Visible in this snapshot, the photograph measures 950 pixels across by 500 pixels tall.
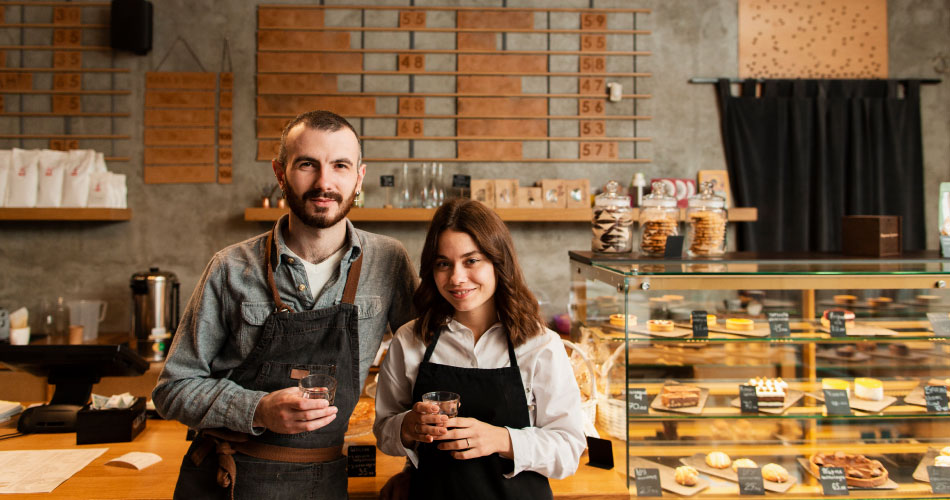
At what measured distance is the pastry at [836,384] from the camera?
237 centimetres

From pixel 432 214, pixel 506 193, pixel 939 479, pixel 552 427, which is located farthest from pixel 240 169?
pixel 939 479

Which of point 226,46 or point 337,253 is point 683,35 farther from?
point 337,253

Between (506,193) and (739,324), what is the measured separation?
1.99m

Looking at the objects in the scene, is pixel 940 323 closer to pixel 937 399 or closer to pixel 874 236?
pixel 937 399

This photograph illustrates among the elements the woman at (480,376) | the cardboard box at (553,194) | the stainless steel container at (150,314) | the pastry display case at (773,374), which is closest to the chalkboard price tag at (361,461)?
the woman at (480,376)

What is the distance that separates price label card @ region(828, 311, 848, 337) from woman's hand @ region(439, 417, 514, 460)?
4.89 ft

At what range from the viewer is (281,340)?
5.31 ft

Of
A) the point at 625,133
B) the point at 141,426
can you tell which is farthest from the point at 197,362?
the point at 625,133

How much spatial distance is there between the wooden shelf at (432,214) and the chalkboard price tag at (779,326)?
5.50 feet

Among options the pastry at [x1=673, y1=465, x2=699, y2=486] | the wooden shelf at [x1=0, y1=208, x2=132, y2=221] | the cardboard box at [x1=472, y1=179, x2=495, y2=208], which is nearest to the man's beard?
the pastry at [x1=673, y1=465, x2=699, y2=486]

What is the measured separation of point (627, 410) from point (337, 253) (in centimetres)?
102

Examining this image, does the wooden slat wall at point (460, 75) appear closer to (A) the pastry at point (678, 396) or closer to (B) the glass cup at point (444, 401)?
(A) the pastry at point (678, 396)

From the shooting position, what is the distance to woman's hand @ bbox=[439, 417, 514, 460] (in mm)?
1382

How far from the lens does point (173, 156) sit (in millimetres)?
4004
